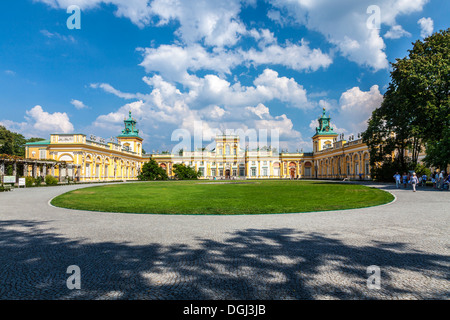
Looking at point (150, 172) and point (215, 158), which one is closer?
point (150, 172)

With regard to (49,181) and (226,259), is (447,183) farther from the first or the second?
(49,181)

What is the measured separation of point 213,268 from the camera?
3725mm

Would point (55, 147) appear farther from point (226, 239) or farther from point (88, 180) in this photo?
point (226, 239)

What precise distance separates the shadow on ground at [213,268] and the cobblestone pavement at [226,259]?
1 cm

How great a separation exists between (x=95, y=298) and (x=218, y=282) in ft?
4.52

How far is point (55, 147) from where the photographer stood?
41469mm

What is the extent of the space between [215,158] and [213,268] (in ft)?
237

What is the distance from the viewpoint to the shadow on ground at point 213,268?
9.70ft

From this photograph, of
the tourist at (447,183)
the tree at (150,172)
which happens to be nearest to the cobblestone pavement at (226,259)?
the tourist at (447,183)

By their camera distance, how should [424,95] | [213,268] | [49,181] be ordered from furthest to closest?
[49,181] → [424,95] → [213,268]

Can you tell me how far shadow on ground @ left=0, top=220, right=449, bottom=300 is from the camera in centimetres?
296

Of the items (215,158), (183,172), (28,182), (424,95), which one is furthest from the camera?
(215,158)

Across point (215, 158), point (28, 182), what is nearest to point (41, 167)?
point (28, 182)
